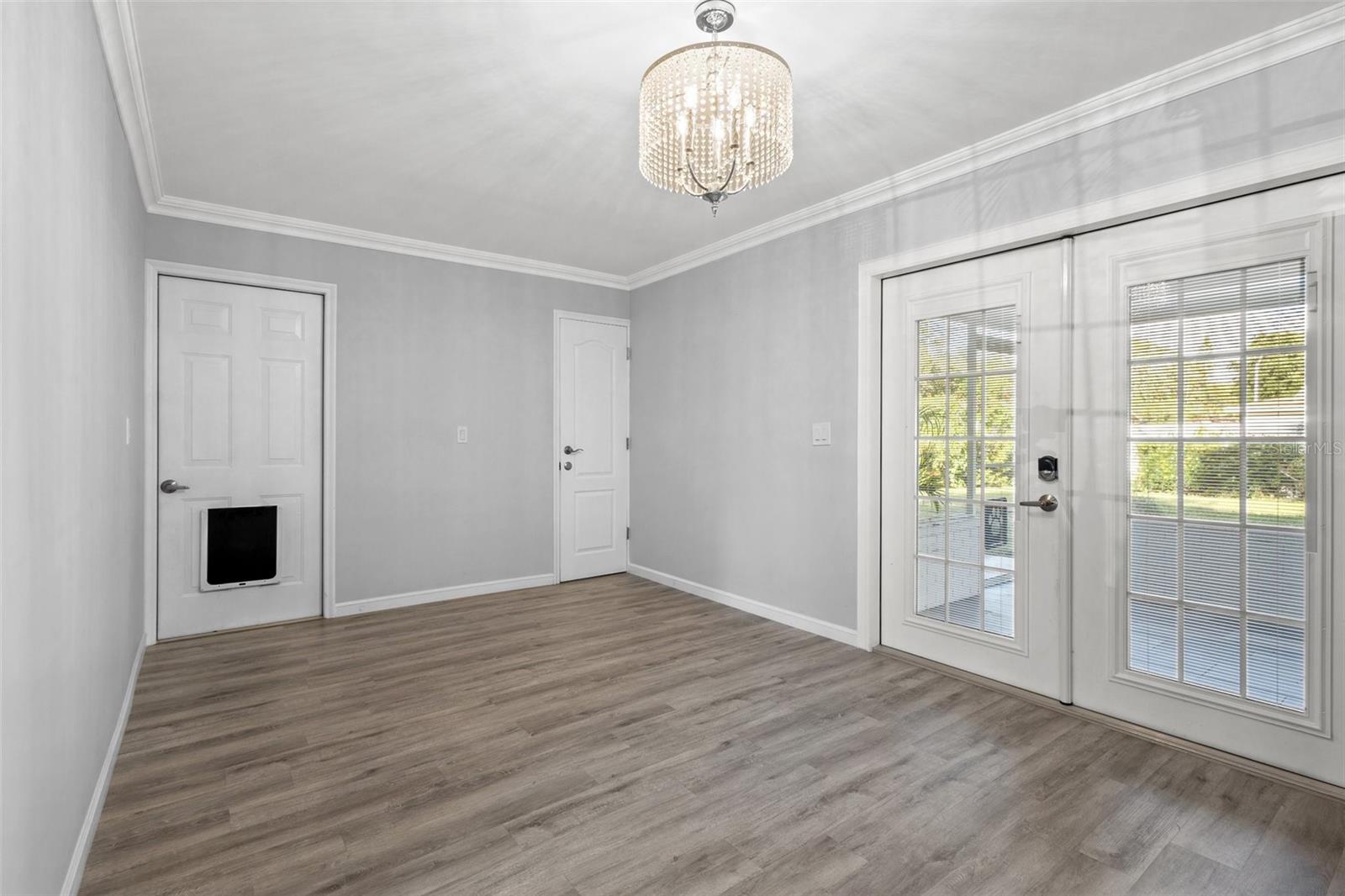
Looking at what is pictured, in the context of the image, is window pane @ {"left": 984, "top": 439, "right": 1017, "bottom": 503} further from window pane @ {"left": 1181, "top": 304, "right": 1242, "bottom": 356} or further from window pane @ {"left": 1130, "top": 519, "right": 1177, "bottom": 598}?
window pane @ {"left": 1181, "top": 304, "right": 1242, "bottom": 356}

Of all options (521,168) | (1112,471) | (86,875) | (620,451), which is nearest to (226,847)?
(86,875)

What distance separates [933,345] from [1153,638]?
1608mm

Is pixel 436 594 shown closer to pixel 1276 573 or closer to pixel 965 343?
pixel 965 343

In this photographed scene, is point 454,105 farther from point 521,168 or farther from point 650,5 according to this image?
point 650,5

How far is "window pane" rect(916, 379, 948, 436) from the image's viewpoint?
11.1 feet

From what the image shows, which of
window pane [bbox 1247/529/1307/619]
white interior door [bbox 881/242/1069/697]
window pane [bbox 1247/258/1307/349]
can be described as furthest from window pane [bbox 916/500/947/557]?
window pane [bbox 1247/258/1307/349]

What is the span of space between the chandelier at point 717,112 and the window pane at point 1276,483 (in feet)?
6.59

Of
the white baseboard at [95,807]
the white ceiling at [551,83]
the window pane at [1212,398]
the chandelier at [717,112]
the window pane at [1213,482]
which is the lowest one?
the white baseboard at [95,807]

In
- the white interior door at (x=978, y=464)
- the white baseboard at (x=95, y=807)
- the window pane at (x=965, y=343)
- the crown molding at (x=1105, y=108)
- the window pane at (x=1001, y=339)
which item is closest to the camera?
the white baseboard at (x=95, y=807)

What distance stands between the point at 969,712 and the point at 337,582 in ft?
12.4

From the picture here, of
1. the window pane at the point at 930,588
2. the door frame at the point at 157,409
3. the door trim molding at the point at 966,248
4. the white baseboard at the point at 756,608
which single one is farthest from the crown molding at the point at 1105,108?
the door frame at the point at 157,409

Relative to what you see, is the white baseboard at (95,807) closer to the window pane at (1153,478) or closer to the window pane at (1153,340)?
the window pane at (1153,478)

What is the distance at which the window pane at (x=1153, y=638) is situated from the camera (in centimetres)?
260

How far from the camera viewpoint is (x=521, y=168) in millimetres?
3348
